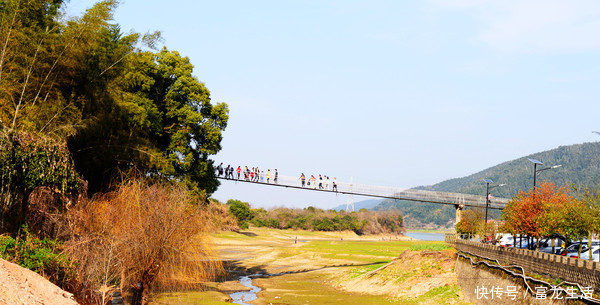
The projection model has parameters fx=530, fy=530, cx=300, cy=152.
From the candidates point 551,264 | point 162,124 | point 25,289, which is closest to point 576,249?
point 551,264

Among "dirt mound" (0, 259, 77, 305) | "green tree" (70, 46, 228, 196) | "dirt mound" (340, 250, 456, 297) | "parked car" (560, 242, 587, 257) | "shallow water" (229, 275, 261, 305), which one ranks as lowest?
"shallow water" (229, 275, 261, 305)

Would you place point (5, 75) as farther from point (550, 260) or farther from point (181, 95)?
point (550, 260)

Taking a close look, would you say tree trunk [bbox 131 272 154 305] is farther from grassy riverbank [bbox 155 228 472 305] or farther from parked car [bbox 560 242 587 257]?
parked car [bbox 560 242 587 257]

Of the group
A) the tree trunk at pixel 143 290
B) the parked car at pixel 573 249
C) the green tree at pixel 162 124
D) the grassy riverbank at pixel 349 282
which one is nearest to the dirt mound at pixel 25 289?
the tree trunk at pixel 143 290

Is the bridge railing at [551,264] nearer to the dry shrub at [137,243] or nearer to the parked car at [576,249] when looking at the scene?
the parked car at [576,249]

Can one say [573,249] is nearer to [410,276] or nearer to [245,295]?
[410,276]

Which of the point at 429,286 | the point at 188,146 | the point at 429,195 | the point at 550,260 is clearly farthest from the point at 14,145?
the point at 429,195

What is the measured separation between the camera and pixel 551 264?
23.8m

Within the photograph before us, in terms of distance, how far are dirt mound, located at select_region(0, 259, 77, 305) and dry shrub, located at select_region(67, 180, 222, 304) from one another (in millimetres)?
2349

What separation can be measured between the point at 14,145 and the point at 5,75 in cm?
387

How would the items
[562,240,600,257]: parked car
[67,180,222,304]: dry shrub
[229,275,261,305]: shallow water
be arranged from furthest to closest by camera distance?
[562,240,600,257]: parked car → [229,275,261,305]: shallow water → [67,180,222,304]: dry shrub

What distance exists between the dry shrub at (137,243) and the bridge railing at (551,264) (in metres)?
16.2

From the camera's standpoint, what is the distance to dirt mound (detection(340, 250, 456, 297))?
39.6 m

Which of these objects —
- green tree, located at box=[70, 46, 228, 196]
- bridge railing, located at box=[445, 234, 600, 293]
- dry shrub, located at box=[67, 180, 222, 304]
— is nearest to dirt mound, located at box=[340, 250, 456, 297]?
bridge railing, located at box=[445, 234, 600, 293]
